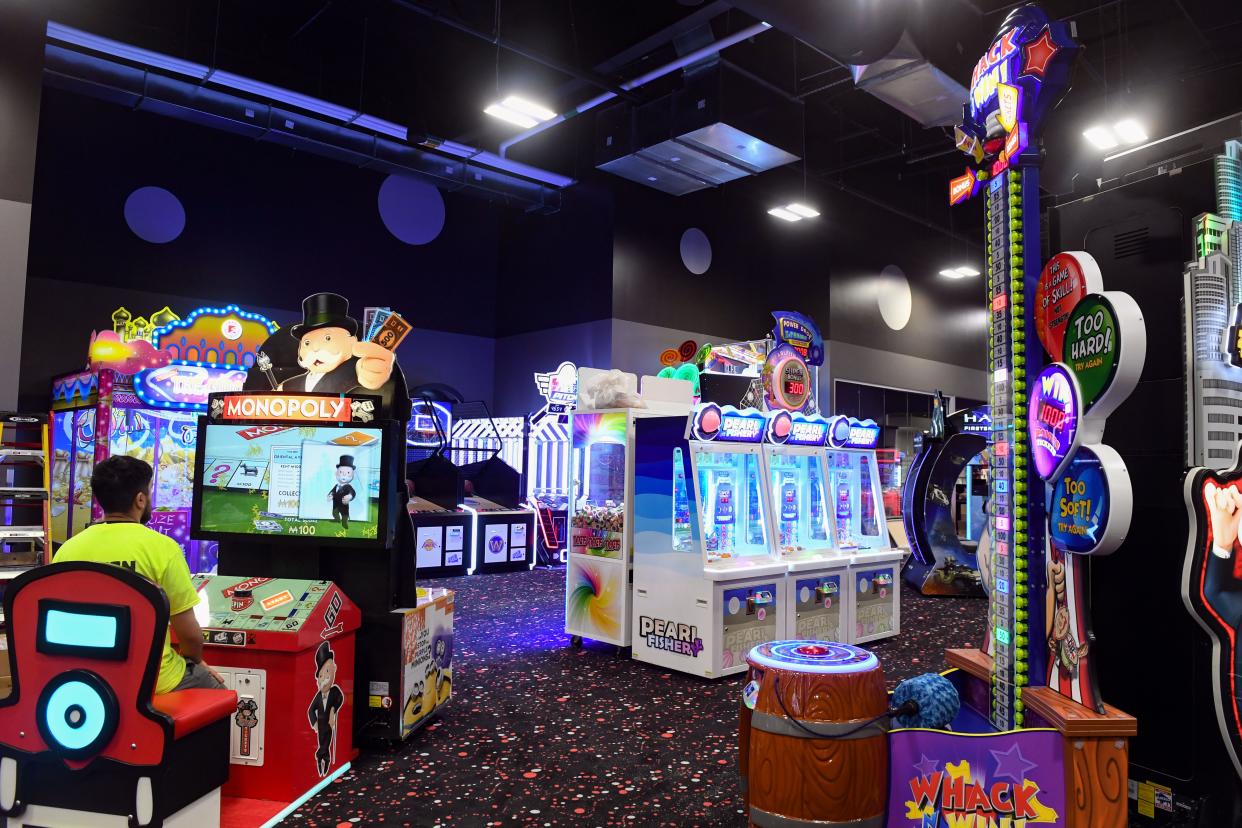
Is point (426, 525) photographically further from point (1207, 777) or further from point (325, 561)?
point (1207, 777)

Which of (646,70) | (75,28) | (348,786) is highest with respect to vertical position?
(646,70)

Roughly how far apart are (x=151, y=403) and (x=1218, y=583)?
27.0 ft

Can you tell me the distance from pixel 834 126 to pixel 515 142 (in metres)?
4.37

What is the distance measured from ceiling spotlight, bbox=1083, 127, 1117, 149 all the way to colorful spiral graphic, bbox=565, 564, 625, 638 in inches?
243

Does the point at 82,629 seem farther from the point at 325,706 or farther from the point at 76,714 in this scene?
the point at 325,706

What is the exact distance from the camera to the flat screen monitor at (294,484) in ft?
11.8

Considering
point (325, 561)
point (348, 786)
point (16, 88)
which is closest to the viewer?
point (348, 786)

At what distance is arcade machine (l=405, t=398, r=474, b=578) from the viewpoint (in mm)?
9125

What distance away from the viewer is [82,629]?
2.33 metres

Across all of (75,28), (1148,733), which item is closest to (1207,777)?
(1148,733)

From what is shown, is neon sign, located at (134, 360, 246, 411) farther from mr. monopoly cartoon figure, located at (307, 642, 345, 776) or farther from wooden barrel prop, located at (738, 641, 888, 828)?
wooden barrel prop, located at (738, 641, 888, 828)

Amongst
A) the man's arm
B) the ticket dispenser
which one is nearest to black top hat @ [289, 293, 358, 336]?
the ticket dispenser

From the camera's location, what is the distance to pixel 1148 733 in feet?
9.42

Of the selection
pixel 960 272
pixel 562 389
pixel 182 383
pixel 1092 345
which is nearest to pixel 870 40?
pixel 1092 345
